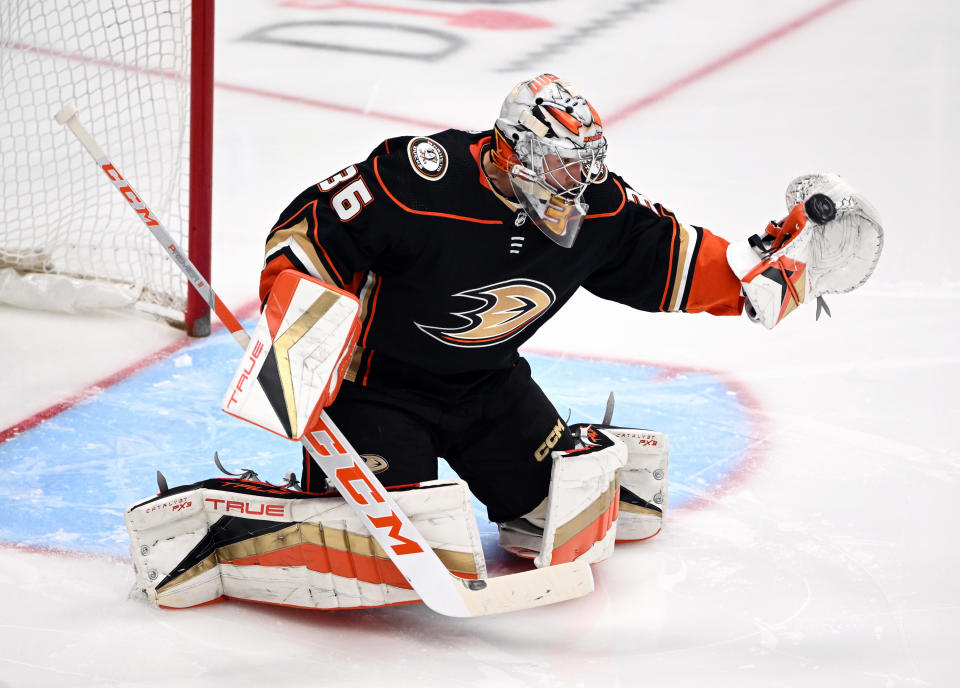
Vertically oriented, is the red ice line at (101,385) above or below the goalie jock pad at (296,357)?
below

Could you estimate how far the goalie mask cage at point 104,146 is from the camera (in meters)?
3.48

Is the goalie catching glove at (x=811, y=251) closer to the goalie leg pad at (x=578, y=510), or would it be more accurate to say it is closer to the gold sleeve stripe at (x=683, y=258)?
the gold sleeve stripe at (x=683, y=258)

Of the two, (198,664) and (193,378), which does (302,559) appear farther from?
(193,378)

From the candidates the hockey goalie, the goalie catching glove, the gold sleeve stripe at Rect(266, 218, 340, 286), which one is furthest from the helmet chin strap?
the goalie catching glove

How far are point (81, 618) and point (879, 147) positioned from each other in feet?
12.2

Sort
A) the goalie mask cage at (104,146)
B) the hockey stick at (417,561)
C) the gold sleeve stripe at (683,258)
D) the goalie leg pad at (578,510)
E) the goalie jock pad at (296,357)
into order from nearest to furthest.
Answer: the goalie jock pad at (296,357)
the hockey stick at (417,561)
the goalie leg pad at (578,510)
the gold sleeve stripe at (683,258)
the goalie mask cage at (104,146)

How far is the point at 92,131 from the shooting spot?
4.01m

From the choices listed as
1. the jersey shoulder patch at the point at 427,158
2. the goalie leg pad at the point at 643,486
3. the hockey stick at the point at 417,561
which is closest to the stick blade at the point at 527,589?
the hockey stick at the point at 417,561

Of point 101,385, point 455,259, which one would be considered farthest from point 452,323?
point 101,385

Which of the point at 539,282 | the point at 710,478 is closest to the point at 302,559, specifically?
the point at 539,282

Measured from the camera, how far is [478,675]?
6.91ft

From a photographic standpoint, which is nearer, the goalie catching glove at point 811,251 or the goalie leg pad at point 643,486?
the goalie catching glove at point 811,251

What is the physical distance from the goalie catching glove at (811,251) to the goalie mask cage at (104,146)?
1.68m

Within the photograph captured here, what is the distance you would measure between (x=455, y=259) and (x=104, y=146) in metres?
2.27
